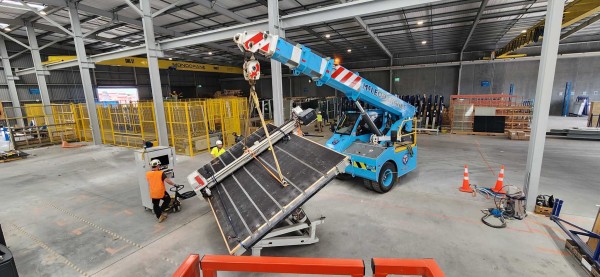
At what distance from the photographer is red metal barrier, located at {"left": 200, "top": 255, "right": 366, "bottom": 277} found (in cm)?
172

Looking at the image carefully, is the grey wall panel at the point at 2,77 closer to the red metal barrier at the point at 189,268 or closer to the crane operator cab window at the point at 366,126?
the crane operator cab window at the point at 366,126

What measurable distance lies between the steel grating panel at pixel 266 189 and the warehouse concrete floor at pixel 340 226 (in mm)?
908

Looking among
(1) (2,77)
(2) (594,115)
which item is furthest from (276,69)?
(1) (2,77)

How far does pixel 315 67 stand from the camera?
4.78 meters

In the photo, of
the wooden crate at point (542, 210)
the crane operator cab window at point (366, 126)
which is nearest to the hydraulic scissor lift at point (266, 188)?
the crane operator cab window at point (366, 126)

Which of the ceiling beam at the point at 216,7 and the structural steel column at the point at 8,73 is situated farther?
the structural steel column at the point at 8,73

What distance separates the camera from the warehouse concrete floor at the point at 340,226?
383 cm

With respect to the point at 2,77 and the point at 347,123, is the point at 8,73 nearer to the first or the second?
the point at 2,77

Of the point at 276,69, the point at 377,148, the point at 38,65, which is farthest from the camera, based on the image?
the point at 38,65

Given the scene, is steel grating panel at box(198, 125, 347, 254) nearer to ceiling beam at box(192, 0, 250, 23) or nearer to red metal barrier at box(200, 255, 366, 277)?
red metal barrier at box(200, 255, 366, 277)

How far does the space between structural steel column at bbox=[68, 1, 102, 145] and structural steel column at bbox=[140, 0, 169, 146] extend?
14.2 feet

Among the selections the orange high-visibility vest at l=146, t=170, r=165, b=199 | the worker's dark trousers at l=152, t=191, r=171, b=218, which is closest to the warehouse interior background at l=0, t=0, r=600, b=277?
the worker's dark trousers at l=152, t=191, r=171, b=218

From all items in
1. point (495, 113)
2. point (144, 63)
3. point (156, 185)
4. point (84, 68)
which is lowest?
point (156, 185)

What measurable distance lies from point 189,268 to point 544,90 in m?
6.29
